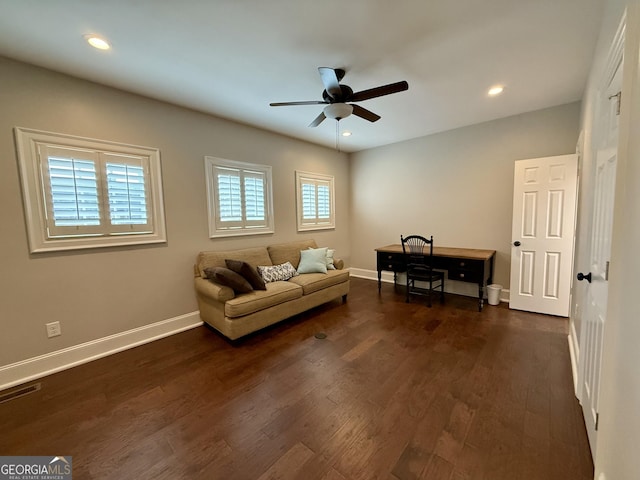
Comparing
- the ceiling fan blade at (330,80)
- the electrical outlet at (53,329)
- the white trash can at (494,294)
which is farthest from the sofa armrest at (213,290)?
the white trash can at (494,294)

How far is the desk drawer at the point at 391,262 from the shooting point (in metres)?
4.21

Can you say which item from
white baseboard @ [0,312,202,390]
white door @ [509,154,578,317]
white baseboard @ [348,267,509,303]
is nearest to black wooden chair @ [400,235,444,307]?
white baseboard @ [348,267,509,303]

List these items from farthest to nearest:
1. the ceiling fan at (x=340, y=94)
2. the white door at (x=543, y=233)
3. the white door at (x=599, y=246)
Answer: the white door at (x=543, y=233), the ceiling fan at (x=340, y=94), the white door at (x=599, y=246)

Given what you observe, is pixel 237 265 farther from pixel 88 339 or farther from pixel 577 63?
pixel 577 63

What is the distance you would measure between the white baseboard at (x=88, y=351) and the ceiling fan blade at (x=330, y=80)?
9.75 feet

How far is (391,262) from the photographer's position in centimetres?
433

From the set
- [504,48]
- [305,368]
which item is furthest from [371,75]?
[305,368]

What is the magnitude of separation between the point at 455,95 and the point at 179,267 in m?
3.80

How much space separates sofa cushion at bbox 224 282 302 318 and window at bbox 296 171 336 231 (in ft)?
5.06

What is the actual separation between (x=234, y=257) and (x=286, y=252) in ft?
2.77

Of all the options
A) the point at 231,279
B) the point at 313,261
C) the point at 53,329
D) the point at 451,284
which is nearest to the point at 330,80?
the point at 231,279

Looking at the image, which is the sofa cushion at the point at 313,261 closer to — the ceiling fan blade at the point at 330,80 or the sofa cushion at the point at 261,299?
the sofa cushion at the point at 261,299

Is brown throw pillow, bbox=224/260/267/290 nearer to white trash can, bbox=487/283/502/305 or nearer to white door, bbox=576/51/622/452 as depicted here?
white door, bbox=576/51/622/452

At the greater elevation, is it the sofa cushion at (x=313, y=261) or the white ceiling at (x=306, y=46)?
the white ceiling at (x=306, y=46)
